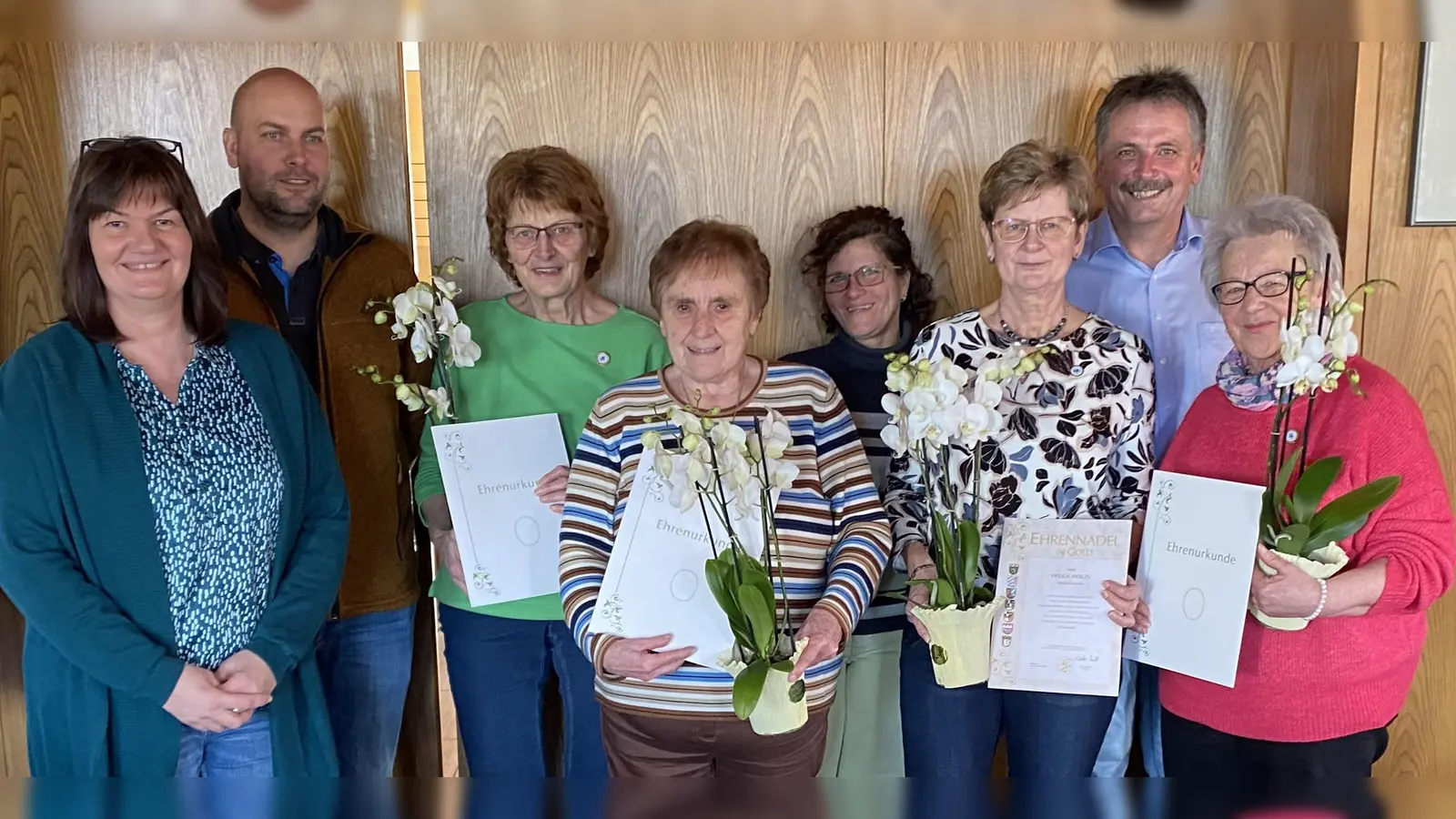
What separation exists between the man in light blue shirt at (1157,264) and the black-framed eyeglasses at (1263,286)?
406 mm

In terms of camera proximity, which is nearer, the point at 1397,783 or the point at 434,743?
the point at 1397,783

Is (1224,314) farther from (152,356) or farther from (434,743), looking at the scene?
(434,743)

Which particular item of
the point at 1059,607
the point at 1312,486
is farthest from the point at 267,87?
the point at 1312,486

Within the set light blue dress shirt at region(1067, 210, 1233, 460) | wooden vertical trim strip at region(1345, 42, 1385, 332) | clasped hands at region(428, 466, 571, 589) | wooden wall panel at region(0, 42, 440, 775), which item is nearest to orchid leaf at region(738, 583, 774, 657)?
clasped hands at region(428, 466, 571, 589)

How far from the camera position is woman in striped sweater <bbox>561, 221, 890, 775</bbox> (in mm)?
1706

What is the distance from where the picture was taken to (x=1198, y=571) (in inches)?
60.9

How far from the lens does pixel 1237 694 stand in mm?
1634

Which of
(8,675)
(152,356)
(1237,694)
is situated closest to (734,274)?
(152,356)

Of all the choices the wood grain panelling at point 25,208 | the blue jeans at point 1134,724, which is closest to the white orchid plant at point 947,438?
the blue jeans at point 1134,724

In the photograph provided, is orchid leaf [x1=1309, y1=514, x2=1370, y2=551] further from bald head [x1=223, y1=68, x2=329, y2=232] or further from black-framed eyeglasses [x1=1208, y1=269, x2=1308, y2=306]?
bald head [x1=223, y1=68, x2=329, y2=232]

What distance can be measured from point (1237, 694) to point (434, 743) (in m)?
1.84

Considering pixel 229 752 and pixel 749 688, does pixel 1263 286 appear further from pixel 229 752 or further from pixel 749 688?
pixel 229 752

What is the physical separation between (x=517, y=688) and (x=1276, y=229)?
1.63 meters

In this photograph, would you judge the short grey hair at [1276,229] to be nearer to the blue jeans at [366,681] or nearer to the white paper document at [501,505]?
the white paper document at [501,505]
